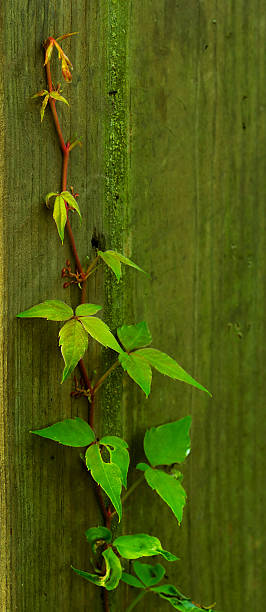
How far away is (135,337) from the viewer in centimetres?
102

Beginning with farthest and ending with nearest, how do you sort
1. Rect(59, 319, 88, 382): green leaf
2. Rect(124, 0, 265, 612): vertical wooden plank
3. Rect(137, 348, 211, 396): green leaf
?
Rect(124, 0, 265, 612): vertical wooden plank, Rect(137, 348, 211, 396): green leaf, Rect(59, 319, 88, 382): green leaf

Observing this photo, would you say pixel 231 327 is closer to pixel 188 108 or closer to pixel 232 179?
pixel 232 179

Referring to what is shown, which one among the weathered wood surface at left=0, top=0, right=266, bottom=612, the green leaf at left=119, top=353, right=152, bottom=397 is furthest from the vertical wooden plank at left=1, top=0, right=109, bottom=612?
the green leaf at left=119, top=353, right=152, bottom=397

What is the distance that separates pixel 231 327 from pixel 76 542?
0.48 m

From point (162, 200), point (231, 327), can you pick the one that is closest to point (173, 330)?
point (231, 327)

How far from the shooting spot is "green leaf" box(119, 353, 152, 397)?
94 centimetres

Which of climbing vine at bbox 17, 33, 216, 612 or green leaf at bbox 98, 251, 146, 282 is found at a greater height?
green leaf at bbox 98, 251, 146, 282

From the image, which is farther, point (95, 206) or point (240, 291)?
point (240, 291)

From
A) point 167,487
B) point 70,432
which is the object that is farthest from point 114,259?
A: point 167,487

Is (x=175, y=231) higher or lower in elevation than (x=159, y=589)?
higher

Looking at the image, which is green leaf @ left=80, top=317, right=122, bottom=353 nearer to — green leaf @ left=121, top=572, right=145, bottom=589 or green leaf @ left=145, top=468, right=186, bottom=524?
green leaf @ left=145, top=468, right=186, bottom=524

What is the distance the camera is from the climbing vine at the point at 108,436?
89 cm

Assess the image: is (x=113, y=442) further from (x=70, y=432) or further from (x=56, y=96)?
(x=56, y=96)

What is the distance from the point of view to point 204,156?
114 centimetres
